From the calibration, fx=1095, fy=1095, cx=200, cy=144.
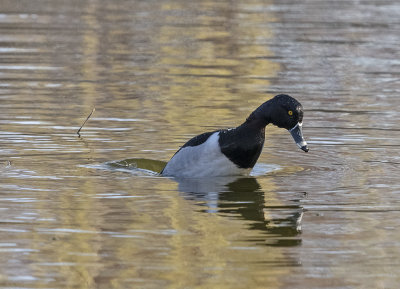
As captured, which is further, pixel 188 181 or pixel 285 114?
pixel 188 181

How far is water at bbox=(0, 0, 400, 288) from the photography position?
804 centimetres

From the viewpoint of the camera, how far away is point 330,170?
39.8ft

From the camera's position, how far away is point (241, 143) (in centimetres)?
1119

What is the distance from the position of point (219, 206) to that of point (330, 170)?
7.37ft

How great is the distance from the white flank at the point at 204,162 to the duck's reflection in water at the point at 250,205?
0.34ft

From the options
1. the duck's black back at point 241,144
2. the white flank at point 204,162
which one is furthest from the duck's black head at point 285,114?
the white flank at point 204,162

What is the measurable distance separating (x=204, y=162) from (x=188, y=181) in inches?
A: 10.3

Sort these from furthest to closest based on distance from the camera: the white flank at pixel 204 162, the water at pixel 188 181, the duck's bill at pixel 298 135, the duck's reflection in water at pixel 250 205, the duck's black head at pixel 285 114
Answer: the white flank at pixel 204 162 < the duck's bill at pixel 298 135 < the duck's black head at pixel 285 114 < the duck's reflection in water at pixel 250 205 < the water at pixel 188 181

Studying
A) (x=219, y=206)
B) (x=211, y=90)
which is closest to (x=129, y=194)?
(x=219, y=206)

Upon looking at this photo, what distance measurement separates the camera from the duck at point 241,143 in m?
11.1

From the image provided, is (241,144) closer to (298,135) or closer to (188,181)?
(298,135)

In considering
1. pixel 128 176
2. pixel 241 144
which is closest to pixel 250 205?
pixel 241 144

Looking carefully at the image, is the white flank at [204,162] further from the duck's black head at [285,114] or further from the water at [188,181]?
the duck's black head at [285,114]

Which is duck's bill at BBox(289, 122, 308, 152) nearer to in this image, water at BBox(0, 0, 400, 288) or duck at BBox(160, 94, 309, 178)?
duck at BBox(160, 94, 309, 178)
